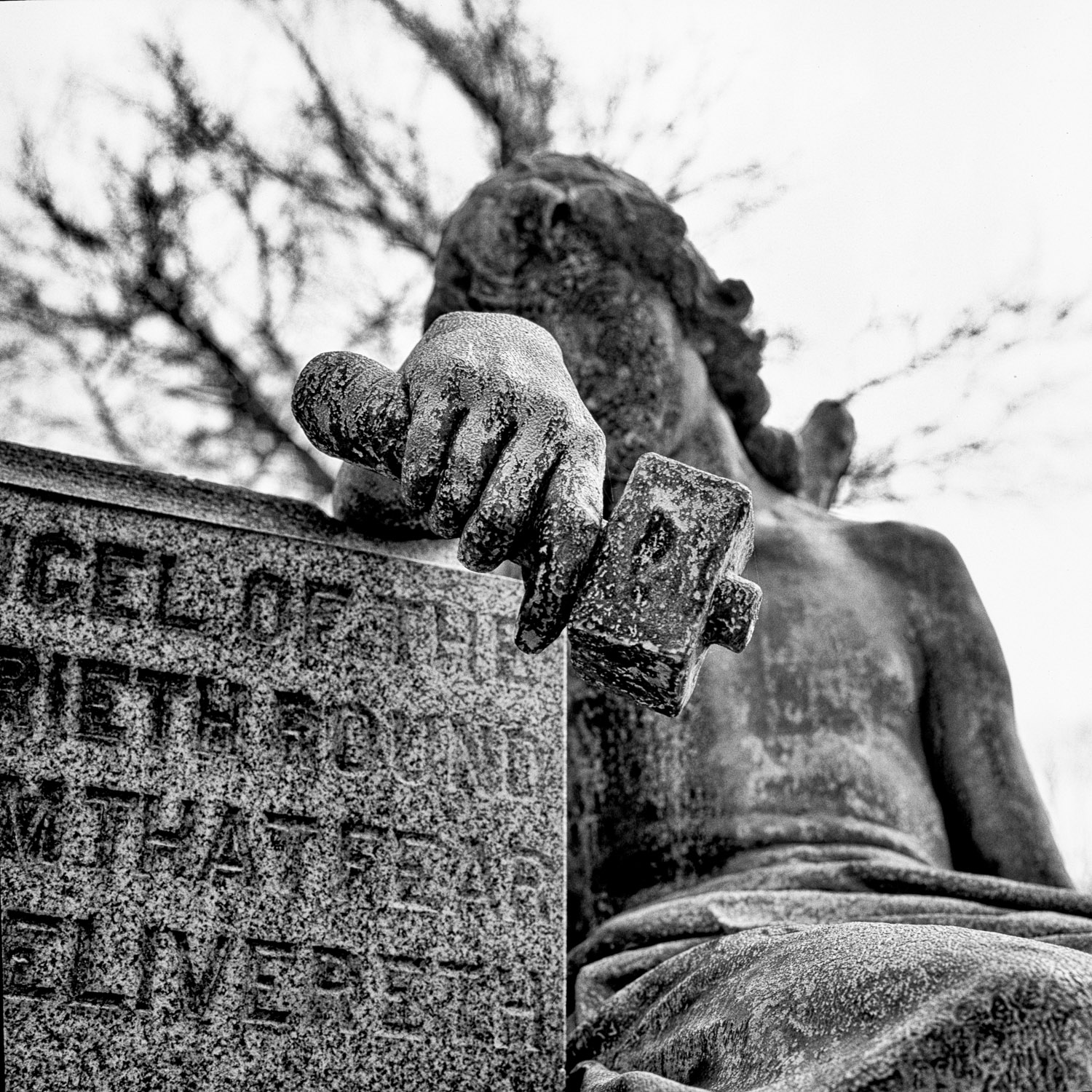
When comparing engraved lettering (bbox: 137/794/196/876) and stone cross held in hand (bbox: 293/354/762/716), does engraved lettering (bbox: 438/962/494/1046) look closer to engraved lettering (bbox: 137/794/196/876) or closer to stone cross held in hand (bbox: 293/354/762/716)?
engraved lettering (bbox: 137/794/196/876)

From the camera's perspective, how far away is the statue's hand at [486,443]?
5.65 feet

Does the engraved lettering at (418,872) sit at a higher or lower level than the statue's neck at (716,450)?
lower

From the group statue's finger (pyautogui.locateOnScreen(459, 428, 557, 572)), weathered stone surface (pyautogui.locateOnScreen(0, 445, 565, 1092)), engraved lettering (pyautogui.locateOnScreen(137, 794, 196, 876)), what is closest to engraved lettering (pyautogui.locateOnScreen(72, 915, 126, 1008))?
weathered stone surface (pyautogui.locateOnScreen(0, 445, 565, 1092))

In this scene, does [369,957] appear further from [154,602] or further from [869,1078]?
[869,1078]

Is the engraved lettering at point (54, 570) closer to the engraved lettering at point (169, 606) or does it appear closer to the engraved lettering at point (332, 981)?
the engraved lettering at point (169, 606)

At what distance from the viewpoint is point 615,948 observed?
2.52 meters

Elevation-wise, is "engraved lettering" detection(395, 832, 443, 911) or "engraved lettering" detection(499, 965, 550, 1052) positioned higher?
"engraved lettering" detection(395, 832, 443, 911)

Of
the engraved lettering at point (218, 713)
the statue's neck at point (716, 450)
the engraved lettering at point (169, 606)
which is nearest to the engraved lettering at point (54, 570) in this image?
the engraved lettering at point (169, 606)

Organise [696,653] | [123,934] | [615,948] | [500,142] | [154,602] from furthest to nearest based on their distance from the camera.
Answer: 1. [500,142]
2. [615,948]
3. [154,602]
4. [123,934]
5. [696,653]

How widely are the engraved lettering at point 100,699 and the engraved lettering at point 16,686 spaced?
0.07 metres

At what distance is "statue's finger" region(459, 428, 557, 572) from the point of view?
1729mm

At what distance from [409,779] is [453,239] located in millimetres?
1804

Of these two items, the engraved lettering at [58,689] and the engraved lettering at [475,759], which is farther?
the engraved lettering at [475,759]

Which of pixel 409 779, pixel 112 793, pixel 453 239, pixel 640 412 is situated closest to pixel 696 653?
pixel 409 779
